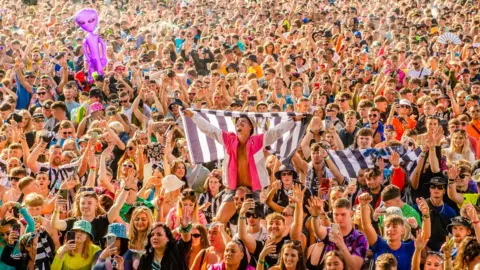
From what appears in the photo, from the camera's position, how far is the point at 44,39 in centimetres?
2033

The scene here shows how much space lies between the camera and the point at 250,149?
1043 centimetres

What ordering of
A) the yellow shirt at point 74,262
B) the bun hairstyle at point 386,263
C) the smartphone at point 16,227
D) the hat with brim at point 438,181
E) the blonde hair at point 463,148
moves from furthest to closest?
the blonde hair at point 463,148 → the hat with brim at point 438,181 → the smartphone at point 16,227 → the yellow shirt at point 74,262 → the bun hairstyle at point 386,263

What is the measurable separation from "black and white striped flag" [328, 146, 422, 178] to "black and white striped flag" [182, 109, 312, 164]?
473 mm

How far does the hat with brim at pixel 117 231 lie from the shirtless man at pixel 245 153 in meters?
1.54

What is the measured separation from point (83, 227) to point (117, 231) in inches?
11.8

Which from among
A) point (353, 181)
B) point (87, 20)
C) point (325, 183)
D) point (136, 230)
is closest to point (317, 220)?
point (136, 230)

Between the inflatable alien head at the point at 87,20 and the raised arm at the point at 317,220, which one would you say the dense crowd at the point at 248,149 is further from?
the inflatable alien head at the point at 87,20

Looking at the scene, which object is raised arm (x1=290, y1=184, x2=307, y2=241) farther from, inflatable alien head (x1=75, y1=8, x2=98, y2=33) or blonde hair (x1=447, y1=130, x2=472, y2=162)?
inflatable alien head (x1=75, y1=8, x2=98, y2=33)

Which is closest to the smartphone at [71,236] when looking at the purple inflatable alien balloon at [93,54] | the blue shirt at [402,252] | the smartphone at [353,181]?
the blue shirt at [402,252]

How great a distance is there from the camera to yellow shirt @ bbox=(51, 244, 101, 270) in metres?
8.53

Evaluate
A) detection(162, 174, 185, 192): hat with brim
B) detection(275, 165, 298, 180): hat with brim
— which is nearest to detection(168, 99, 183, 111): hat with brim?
detection(162, 174, 185, 192): hat with brim

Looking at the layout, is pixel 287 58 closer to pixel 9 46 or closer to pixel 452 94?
pixel 452 94

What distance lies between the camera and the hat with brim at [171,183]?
10219 millimetres

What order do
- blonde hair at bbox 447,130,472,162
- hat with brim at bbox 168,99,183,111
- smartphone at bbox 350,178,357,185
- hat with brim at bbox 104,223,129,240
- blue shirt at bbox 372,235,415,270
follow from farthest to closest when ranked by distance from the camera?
hat with brim at bbox 168,99,183,111 < blonde hair at bbox 447,130,472,162 < smartphone at bbox 350,178,357,185 < hat with brim at bbox 104,223,129,240 < blue shirt at bbox 372,235,415,270
